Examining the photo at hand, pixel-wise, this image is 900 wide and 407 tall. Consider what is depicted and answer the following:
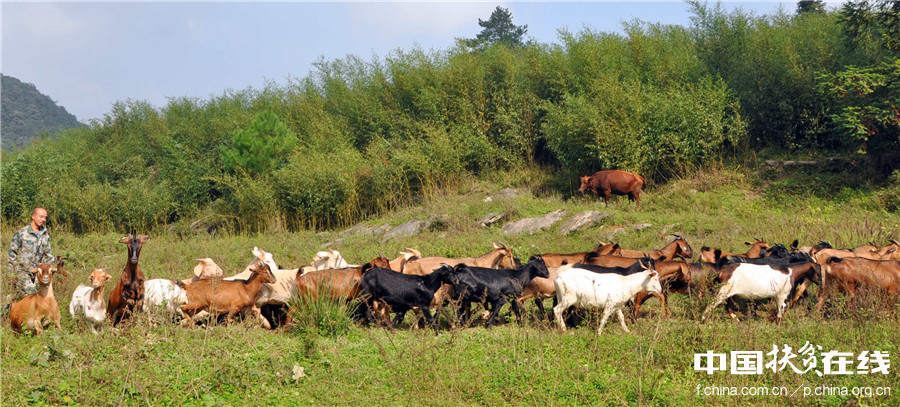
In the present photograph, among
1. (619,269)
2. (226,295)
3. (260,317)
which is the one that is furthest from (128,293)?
(619,269)

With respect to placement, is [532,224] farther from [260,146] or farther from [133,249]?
[260,146]

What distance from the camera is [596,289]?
8398 mm

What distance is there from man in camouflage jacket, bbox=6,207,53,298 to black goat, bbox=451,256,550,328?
5.14 metres

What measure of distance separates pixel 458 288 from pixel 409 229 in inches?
317

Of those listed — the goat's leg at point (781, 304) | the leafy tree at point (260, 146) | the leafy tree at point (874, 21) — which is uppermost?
the leafy tree at point (874, 21)

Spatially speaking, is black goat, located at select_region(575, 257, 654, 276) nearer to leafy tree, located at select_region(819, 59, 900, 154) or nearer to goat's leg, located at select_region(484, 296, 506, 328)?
goat's leg, located at select_region(484, 296, 506, 328)

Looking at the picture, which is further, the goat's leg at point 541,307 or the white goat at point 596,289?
the goat's leg at point 541,307

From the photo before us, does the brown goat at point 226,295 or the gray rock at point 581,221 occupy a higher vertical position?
the brown goat at point 226,295

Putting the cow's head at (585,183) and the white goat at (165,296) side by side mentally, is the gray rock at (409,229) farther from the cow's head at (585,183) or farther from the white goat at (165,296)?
the white goat at (165,296)

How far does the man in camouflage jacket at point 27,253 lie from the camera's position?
31.4 ft

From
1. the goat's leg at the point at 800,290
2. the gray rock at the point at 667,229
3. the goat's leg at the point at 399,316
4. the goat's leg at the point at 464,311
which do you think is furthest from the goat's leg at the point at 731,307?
the gray rock at the point at 667,229

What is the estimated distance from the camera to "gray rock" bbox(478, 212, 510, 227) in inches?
649

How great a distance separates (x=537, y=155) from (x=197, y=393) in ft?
52.2

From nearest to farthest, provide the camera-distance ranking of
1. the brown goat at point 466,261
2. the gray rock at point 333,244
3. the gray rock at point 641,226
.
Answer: the brown goat at point 466,261
the gray rock at point 641,226
the gray rock at point 333,244
